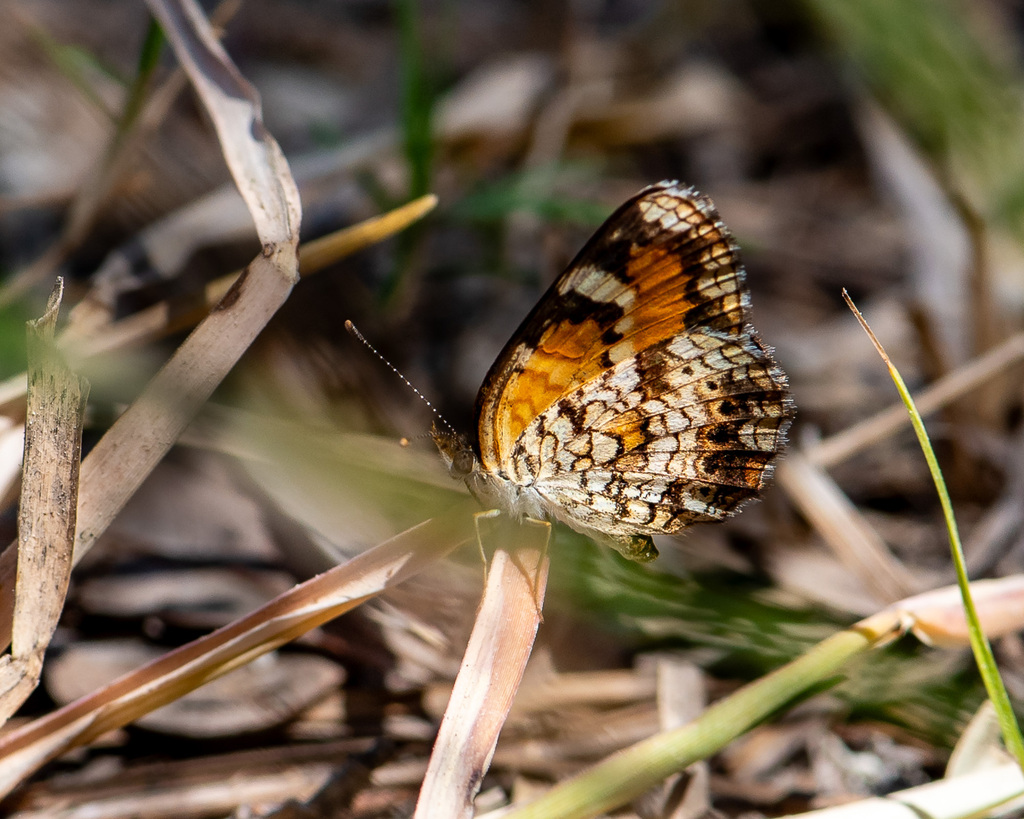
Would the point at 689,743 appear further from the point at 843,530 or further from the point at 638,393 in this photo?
the point at 843,530

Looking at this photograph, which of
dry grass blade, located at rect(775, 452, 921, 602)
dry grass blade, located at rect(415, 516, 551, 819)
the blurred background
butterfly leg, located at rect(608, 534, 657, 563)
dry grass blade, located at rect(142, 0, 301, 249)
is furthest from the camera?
dry grass blade, located at rect(775, 452, 921, 602)

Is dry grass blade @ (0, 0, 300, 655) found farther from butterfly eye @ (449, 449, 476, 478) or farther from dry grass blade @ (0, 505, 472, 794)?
butterfly eye @ (449, 449, 476, 478)

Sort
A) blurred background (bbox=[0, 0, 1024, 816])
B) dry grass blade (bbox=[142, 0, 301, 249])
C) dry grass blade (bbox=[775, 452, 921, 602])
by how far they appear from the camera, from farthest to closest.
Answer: dry grass blade (bbox=[775, 452, 921, 602]) < blurred background (bbox=[0, 0, 1024, 816]) < dry grass blade (bbox=[142, 0, 301, 249])

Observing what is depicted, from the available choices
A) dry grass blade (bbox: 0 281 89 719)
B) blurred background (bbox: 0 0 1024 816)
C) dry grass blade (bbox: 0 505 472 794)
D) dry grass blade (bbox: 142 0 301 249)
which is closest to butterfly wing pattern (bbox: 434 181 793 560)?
blurred background (bbox: 0 0 1024 816)

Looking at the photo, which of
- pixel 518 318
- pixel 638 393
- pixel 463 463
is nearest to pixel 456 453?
pixel 463 463

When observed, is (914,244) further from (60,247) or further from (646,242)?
(60,247)

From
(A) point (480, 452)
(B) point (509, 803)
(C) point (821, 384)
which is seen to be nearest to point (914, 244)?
(C) point (821, 384)

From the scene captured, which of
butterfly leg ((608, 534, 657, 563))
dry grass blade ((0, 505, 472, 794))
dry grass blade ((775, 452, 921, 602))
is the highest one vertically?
dry grass blade ((0, 505, 472, 794))
